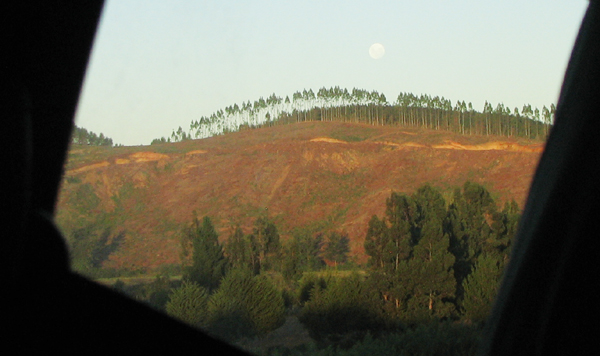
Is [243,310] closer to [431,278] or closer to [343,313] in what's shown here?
[343,313]

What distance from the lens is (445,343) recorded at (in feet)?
20.0

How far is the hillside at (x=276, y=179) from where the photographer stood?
126 feet

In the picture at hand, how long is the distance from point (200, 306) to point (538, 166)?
11370 millimetres

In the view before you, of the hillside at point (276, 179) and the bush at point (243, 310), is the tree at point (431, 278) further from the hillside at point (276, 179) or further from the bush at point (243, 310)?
the hillside at point (276, 179)

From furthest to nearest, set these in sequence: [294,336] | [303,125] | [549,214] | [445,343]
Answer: [303,125] < [294,336] < [445,343] < [549,214]

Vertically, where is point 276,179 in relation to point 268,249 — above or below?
above

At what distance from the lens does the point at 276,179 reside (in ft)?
197

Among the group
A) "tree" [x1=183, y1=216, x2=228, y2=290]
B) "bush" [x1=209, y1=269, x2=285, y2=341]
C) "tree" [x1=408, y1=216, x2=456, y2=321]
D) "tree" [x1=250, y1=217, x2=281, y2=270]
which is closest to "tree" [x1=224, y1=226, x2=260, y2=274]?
"tree" [x1=250, y1=217, x2=281, y2=270]

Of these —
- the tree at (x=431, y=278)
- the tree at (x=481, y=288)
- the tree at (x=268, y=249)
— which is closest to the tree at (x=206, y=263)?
the tree at (x=268, y=249)

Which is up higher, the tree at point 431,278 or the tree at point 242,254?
the tree at point 431,278

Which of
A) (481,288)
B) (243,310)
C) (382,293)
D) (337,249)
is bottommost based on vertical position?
(337,249)

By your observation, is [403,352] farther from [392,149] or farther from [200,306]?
[392,149]

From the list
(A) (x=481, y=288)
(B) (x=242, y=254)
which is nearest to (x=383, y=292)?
(A) (x=481, y=288)

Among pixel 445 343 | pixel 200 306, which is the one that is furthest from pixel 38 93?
pixel 200 306
